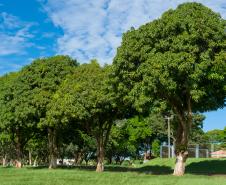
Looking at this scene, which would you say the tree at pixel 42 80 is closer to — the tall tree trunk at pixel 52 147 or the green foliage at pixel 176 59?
the tall tree trunk at pixel 52 147

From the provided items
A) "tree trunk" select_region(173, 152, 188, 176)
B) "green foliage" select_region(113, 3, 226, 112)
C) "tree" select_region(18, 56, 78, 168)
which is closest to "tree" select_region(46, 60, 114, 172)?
"tree" select_region(18, 56, 78, 168)

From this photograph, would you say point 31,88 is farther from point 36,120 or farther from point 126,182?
point 126,182

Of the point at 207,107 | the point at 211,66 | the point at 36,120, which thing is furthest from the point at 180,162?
the point at 36,120

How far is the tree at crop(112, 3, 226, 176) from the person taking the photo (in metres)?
23.8

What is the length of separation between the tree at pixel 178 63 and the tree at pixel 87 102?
17.1 feet

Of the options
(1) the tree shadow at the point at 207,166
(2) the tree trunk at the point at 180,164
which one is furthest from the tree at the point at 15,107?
(2) the tree trunk at the point at 180,164

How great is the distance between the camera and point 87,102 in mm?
33562

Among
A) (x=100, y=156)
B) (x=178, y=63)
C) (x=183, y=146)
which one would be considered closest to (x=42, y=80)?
(x=100, y=156)

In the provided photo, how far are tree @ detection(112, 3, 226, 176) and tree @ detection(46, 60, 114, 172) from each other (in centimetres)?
521

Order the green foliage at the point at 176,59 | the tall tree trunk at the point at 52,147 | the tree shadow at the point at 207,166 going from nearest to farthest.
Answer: the green foliage at the point at 176,59
the tree shadow at the point at 207,166
the tall tree trunk at the point at 52,147

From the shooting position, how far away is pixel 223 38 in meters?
25.2

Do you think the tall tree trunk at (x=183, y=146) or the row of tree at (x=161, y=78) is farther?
the tall tree trunk at (x=183, y=146)

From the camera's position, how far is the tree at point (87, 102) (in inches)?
1321

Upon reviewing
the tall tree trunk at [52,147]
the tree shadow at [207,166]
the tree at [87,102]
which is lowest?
the tree shadow at [207,166]
